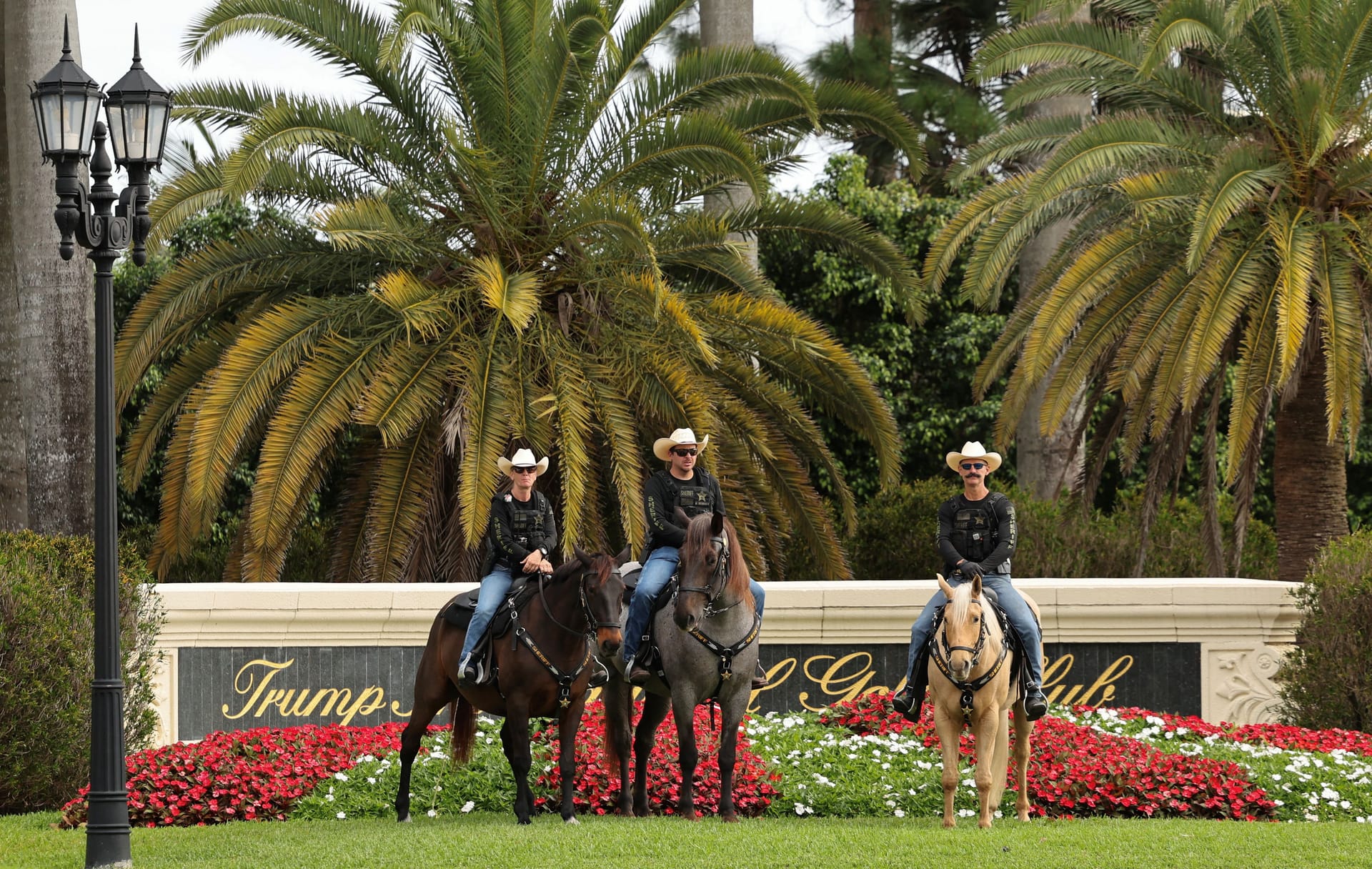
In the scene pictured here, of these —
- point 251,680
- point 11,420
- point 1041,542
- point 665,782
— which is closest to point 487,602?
point 665,782

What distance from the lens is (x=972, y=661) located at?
8930mm

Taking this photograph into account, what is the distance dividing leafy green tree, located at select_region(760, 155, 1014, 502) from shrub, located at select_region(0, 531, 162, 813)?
14337mm

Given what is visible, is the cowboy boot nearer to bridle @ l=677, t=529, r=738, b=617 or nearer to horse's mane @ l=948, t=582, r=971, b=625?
horse's mane @ l=948, t=582, r=971, b=625

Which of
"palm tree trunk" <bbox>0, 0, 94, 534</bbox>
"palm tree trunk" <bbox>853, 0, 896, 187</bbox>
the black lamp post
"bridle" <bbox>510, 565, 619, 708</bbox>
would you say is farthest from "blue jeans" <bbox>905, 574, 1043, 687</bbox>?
"palm tree trunk" <bbox>853, 0, 896, 187</bbox>

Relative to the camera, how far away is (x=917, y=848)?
8.50 m

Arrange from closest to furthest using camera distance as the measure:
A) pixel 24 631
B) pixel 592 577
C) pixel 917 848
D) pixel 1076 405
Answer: pixel 917 848, pixel 592 577, pixel 24 631, pixel 1076 405

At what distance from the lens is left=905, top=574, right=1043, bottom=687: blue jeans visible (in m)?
9.55

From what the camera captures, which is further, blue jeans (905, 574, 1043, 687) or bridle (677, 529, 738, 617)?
blue jeans (905, 574, 1043, 687)

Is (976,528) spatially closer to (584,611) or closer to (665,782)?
(584,611)

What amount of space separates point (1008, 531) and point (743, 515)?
6426mm

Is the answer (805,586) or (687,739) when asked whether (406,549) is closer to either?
(805,586)

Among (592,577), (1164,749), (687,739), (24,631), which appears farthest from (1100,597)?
(24,631)

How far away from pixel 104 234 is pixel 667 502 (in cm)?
388

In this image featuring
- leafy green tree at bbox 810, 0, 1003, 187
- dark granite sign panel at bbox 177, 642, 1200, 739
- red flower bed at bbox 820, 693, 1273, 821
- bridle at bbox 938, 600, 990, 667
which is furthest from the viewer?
leafy green tree at bbox 810, 0, 1003, 187
